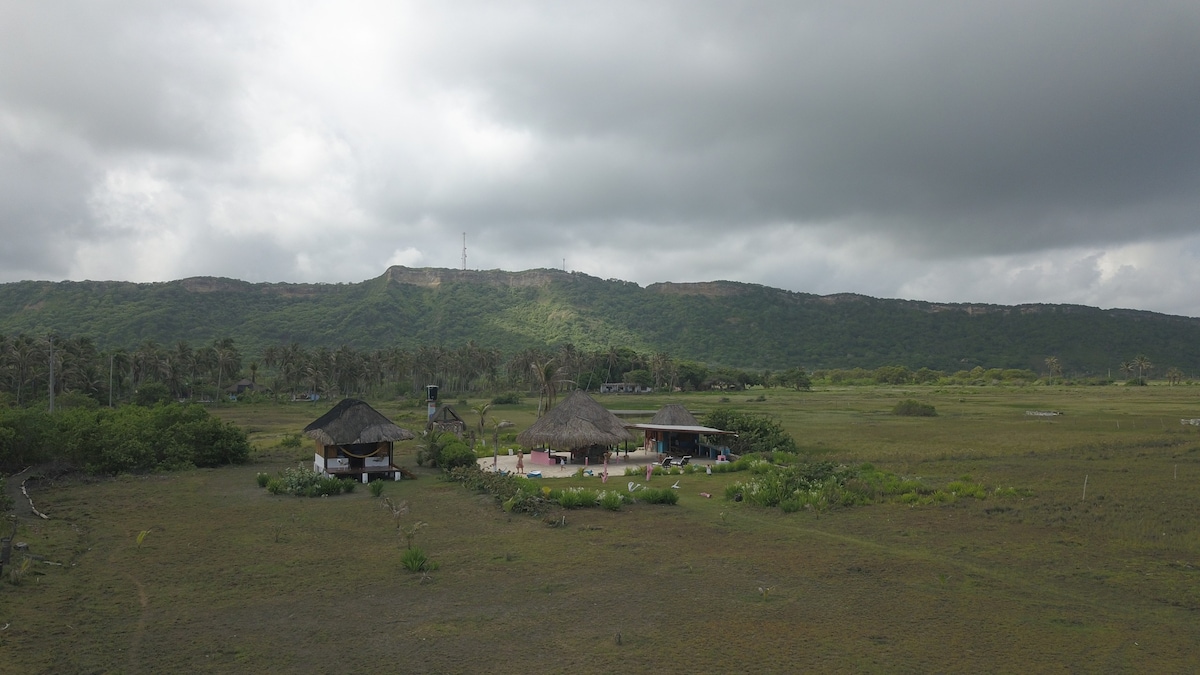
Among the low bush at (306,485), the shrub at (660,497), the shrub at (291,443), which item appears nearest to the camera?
the shrub at (660,497)

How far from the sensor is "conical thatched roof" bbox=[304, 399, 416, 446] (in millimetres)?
22625

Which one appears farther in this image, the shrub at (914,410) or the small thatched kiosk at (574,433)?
the shrub at (914,410)

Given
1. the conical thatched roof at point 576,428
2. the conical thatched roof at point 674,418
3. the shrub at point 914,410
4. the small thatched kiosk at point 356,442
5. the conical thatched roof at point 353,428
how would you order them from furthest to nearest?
the shrub at point 914,410
the conical thatched roof at point 674,418
the conical thatched roof at point 576,428
the small thatched kiosk at point 356,442
the conical thatched roof at point 353,428

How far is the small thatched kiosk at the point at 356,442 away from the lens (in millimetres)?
22750

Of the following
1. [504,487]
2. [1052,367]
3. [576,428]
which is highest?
[1052,367]

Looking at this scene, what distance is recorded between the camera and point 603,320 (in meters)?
131

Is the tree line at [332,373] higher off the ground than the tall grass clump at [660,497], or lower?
higher

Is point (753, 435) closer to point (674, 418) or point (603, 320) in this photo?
point (674, 418)

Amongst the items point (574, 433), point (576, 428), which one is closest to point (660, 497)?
point (574, 433)

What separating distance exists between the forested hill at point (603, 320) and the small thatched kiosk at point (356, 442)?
251 feet

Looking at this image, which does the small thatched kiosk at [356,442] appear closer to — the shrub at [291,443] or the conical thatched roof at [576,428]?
the conical thatched roof at [576,428]

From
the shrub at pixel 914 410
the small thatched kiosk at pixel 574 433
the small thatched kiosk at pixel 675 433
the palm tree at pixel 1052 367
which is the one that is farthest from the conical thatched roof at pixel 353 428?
the palm tree at pixel 1052 367

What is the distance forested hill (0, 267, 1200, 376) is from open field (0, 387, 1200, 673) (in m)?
84.8

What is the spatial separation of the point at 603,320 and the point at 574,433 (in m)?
104
